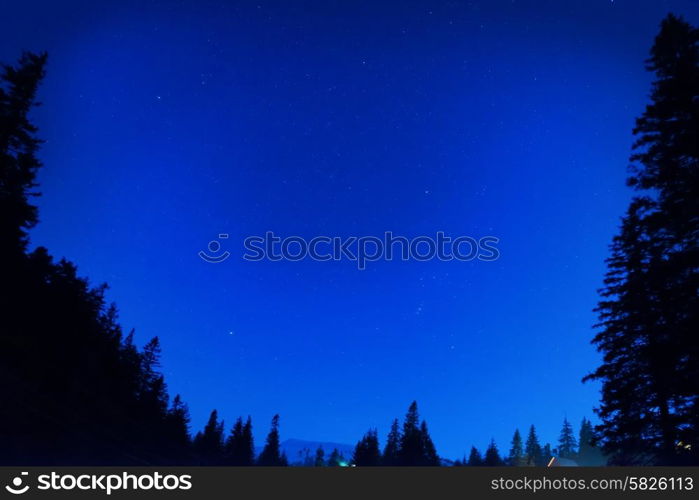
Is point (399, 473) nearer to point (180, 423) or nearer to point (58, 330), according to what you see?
point (58, 330)

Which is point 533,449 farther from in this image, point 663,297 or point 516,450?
point 663,297

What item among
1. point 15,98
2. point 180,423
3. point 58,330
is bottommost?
point 180,423

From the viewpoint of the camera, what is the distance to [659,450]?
13695 millimetres

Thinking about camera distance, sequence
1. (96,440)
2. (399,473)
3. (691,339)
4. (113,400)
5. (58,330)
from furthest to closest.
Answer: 1. (113,400)
2. (58,330)
3. (96,440)
4. (691,339)
5. (399,473)

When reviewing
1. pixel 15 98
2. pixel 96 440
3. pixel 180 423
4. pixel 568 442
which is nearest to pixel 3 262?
pixel 15 98

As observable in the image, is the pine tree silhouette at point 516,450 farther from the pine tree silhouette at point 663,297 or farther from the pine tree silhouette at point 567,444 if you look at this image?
the pine tree silhouette at point 663,297

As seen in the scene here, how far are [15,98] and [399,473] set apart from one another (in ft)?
104
